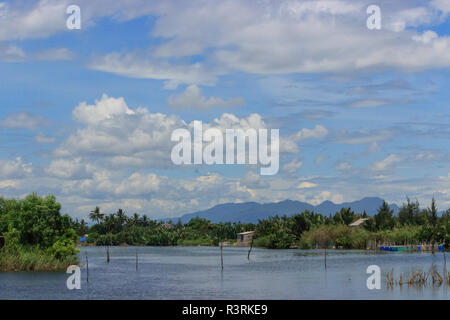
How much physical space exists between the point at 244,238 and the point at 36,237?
85199 mm

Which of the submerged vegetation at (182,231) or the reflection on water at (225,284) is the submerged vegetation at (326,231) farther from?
the reflection on water at (225,284)

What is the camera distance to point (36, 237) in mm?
58781

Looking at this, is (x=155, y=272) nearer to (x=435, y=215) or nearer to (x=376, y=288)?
(x=376, y=288)

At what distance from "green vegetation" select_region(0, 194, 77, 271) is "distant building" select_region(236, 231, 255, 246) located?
8145 cm

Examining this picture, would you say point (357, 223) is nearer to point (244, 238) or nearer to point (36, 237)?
point (244, 238)

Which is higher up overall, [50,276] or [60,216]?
[60,216]

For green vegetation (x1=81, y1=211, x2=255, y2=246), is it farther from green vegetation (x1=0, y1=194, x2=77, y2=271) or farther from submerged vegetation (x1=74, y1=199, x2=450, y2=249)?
green vegetation (x1=0, y1=194, x2=77, y2=271)

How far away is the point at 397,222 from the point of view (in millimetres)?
108812

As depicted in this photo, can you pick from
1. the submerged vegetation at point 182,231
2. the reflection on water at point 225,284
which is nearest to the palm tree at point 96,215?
the submerged vegetation at point 182,231

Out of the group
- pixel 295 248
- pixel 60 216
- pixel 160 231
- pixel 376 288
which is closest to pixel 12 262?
pixel 60 216

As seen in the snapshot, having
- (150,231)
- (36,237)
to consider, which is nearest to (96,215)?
(150,231)

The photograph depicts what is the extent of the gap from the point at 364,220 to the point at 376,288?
236ft

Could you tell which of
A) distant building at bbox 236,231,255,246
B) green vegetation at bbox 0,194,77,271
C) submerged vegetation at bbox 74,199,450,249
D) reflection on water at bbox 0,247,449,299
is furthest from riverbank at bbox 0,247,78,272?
distant building at bbox 236,231,255,246

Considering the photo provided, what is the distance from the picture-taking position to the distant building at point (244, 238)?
13796cm
